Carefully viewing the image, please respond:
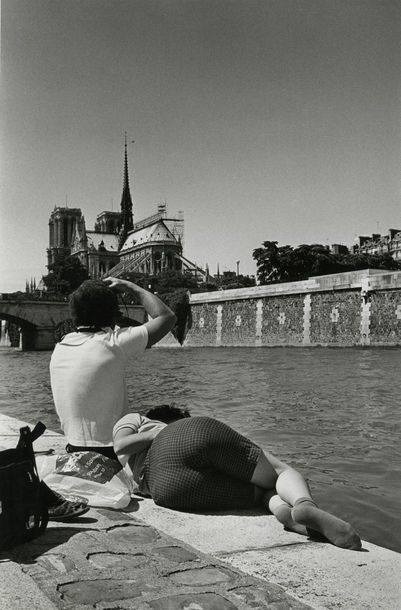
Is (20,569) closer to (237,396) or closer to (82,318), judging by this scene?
(82,318)

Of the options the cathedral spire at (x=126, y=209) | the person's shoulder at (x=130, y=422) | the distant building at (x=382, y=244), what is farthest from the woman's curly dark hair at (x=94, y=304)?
the cathedral spire at (x=126, y=209)

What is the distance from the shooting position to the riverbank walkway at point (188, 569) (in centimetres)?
164

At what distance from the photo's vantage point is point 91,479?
2623 millimetres

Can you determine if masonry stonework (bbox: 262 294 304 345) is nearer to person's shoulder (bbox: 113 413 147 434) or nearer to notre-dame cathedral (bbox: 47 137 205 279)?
person's shoulder (bbox: 113 413 147 434)

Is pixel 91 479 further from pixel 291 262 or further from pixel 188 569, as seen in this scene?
pixel 291 262

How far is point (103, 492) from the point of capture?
8.43 feet

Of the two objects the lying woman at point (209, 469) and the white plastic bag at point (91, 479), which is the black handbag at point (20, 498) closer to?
the white plastic bag at point (91, 479)

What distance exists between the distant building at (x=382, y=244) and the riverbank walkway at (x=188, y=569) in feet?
224

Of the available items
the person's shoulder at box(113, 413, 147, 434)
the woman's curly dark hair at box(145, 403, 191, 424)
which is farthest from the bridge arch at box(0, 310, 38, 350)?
the person's shoulder at box(113, 413, 147, 434)

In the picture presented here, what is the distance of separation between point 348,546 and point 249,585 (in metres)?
0.44

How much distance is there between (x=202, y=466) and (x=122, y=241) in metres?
92.1

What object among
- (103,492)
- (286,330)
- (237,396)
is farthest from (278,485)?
(286,330)

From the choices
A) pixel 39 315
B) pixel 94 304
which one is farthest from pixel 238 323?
pixel 94 304

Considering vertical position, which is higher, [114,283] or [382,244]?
[382,244]
